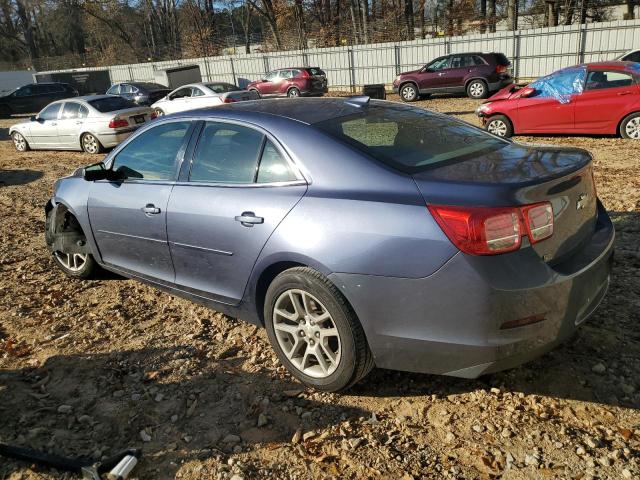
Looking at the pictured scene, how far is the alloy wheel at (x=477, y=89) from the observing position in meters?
19.5

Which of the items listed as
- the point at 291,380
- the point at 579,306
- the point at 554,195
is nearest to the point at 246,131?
the point at 291,380

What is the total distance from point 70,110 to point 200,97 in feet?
13.9

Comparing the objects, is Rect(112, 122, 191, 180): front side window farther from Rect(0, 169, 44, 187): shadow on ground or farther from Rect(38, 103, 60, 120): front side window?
Rect(38, 103, 60, 120): front side window

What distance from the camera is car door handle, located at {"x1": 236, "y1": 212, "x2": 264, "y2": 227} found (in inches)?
120

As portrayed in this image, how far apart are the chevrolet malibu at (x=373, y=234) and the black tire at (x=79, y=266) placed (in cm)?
120

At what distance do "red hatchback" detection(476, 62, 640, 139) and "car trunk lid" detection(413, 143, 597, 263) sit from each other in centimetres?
772

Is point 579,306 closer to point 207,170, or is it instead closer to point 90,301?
point 207,170

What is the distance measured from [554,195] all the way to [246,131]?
6.08 feet

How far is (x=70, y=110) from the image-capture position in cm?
1348

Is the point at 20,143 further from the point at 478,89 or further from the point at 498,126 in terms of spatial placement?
the point at 478,89

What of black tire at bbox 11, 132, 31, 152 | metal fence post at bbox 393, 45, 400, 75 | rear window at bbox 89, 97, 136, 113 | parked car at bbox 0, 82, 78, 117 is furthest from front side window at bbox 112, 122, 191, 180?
parked car at bbox 0, 82, 78, 117

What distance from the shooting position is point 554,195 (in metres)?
2.56

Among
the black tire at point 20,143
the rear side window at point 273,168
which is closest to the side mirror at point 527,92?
the rear side window at point 273,168

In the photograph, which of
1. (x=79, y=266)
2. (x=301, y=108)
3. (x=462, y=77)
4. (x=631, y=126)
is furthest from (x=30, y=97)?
(x=301, y=108)
